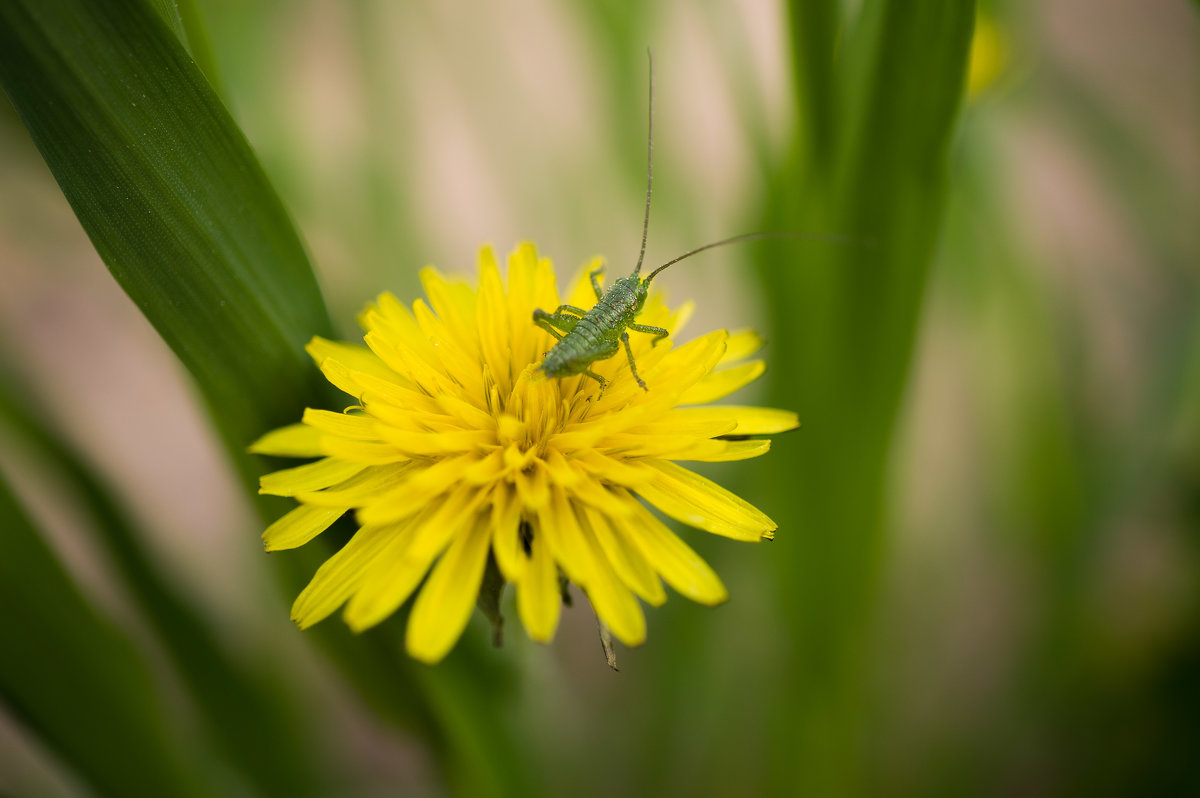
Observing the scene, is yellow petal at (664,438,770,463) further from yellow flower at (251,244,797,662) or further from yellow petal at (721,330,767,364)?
yellow petal at (721,330,767,364)

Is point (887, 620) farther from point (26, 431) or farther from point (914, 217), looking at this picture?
point (26, 431)

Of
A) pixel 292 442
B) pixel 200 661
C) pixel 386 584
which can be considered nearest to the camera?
pixel 386 584

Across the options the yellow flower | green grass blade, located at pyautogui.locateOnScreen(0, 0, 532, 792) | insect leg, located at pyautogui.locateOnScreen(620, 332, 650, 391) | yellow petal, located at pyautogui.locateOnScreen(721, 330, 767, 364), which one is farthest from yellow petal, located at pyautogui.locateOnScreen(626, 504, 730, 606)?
green grass blade, located at pyautogui.locateOnScreen(0, 0, 532, 792)

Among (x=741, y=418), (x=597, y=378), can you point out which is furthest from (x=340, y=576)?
(x=741, y=418)

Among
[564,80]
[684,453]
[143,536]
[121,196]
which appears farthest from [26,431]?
[564,80]

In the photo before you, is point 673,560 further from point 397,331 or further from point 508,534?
point 397,331

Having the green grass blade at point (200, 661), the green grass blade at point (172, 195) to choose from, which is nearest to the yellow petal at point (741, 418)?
the green grass blade at point (172, 195)
